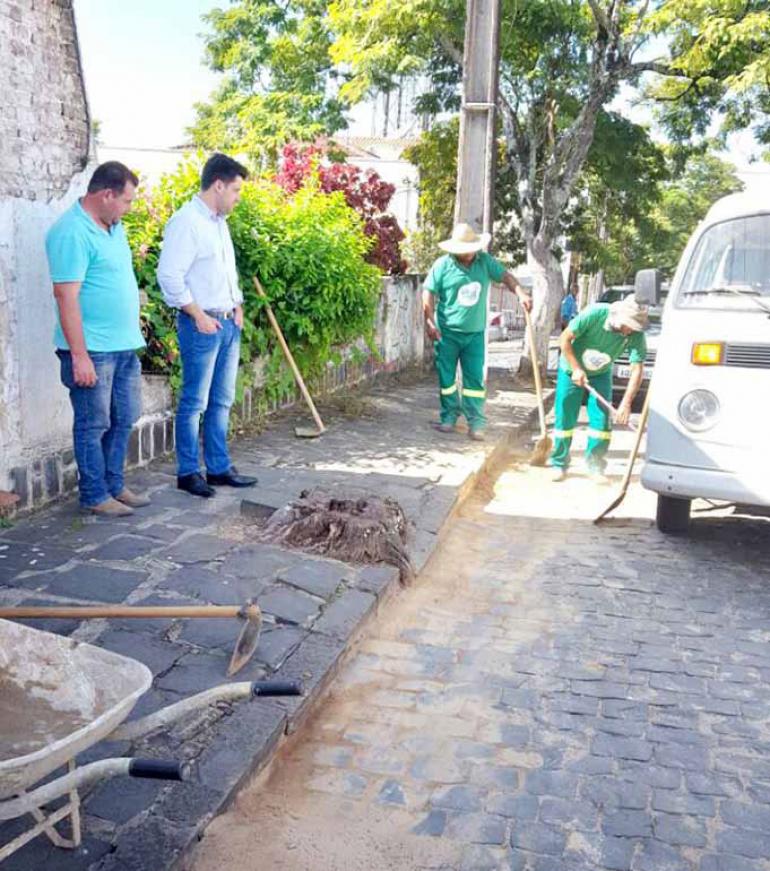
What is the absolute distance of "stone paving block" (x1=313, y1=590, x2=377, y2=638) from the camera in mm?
4070

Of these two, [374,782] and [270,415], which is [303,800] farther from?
[270,415]

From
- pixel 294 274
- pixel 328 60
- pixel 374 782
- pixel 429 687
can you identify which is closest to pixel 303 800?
pixel 374 782

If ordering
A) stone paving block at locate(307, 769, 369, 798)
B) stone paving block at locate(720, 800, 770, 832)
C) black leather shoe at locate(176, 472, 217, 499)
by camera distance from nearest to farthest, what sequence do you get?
stone paving block at locate(720, 800, 770, 832) < stone paving block at locate(307, 769, 369, 798) < black leather shoe at locate(176, 472, 217, 499)

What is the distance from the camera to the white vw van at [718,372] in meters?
5.19

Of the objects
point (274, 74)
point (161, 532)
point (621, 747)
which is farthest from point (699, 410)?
point (274, 74)

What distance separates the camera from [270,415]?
8.40 metres

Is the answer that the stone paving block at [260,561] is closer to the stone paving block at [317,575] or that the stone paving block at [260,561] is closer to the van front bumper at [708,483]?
the stone paving block at [317,575]

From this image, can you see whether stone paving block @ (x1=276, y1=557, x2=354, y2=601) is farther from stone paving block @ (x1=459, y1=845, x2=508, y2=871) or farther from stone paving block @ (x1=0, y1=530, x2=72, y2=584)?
stone paving block @ (x1=459, y1=845, x2=508, y2=871)

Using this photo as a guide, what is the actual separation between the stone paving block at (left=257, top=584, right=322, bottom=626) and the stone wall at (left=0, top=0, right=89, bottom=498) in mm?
1649

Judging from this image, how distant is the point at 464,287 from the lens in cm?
830

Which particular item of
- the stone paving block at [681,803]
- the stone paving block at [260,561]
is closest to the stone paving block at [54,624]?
the stone paving block at [260,561]

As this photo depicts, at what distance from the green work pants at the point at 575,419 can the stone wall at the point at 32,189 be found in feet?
13.1

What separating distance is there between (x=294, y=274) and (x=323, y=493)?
9.56ft

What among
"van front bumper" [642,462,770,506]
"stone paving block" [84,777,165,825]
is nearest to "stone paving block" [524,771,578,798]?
"stone paving block" [84,777,165,825]
